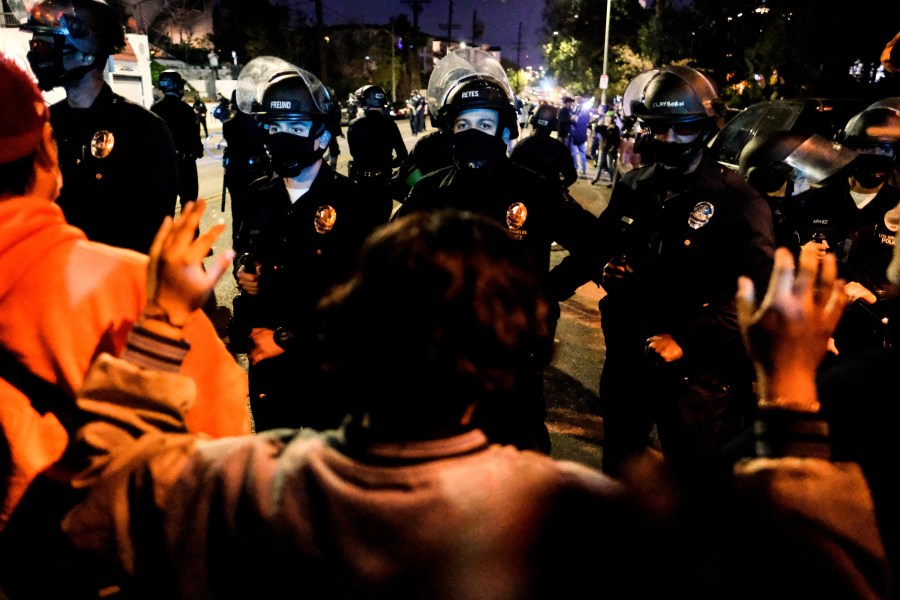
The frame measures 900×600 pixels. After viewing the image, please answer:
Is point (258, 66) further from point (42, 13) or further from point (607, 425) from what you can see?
point (607, 425)

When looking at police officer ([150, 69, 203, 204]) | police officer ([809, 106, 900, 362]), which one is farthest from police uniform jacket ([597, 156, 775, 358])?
police officer ([150, 69, 203, 204])

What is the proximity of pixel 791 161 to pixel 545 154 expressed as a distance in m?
3.30

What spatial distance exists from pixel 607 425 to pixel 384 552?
261 centimetres

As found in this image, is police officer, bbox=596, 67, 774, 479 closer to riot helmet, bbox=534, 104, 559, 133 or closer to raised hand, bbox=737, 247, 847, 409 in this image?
raised hand, bbox=737, 247, 847, 409

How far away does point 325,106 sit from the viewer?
347 cm

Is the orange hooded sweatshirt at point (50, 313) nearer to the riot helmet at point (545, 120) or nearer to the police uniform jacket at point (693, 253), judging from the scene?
the police uniform jacket at point (693, 253)

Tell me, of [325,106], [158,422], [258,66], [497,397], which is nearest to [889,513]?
[497,397]

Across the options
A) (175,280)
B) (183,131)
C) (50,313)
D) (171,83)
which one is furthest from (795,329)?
(171,83)

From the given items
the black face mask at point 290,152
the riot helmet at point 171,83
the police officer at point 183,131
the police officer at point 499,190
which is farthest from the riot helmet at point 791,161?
the riot helmet at point 171,83

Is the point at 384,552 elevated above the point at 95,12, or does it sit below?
below

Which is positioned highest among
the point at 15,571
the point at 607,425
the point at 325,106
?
the point at 325,106

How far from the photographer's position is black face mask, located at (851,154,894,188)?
444 centimetres

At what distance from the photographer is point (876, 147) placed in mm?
4492

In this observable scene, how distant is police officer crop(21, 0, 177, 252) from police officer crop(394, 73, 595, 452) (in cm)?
150
